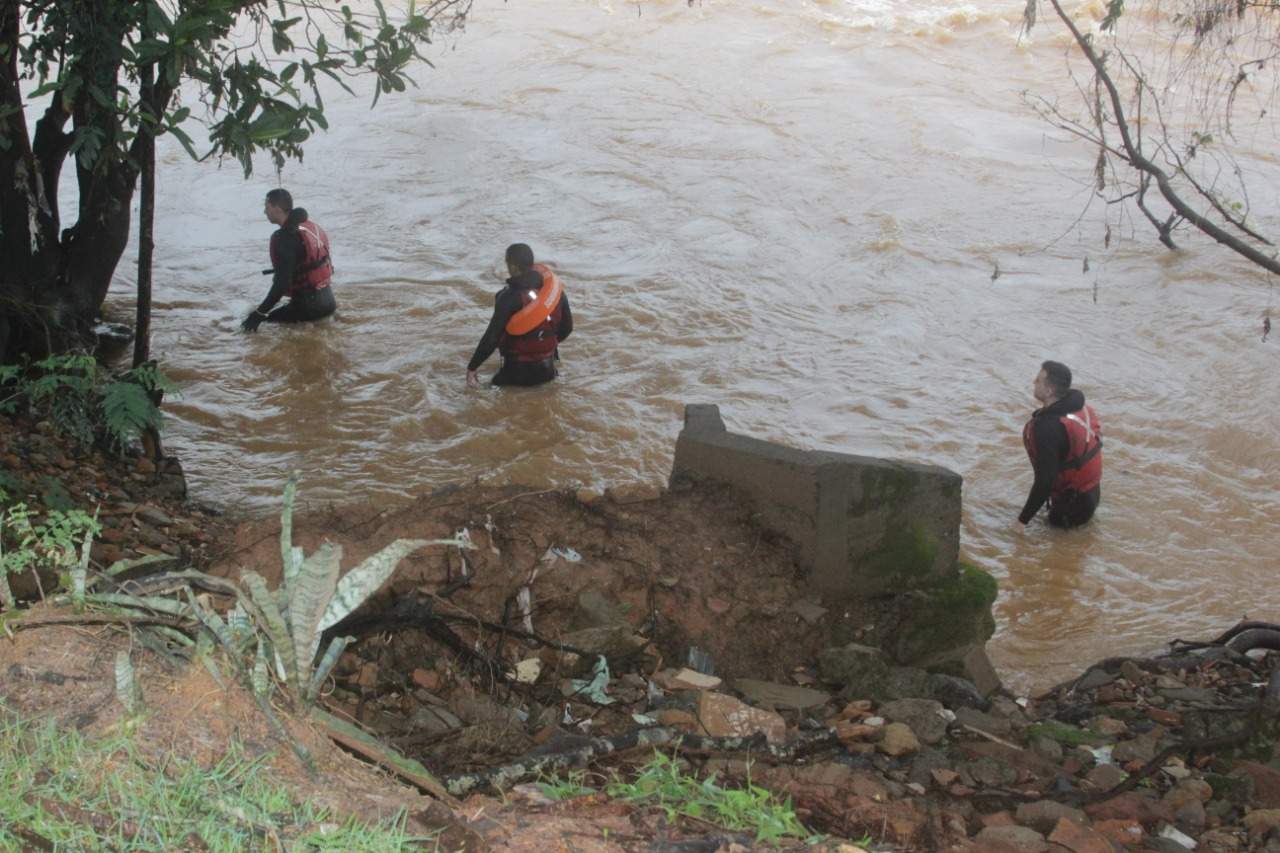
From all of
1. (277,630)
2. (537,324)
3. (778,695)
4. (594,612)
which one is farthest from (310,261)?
(277,630)

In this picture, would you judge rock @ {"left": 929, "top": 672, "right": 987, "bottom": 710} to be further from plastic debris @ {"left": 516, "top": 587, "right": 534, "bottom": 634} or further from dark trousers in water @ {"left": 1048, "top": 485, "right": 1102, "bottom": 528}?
dark trousers in water @ {"left": 1048, "top": 485, "right": 1102, "bottom": 528}

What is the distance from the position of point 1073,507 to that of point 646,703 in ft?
16.1

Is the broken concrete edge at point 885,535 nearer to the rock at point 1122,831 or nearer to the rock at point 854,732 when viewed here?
the rock at point 854,732

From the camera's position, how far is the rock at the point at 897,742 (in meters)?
4.34

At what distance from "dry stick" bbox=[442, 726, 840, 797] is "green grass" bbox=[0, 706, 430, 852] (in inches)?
28.9

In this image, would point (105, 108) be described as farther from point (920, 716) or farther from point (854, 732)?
point (920, 716)

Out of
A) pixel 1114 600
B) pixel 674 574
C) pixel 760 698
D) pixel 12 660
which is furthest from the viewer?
pixel 1114 600

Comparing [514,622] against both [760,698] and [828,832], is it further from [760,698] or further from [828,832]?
[828,832]

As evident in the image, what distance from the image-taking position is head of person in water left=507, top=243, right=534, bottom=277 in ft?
31.4

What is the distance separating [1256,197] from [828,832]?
13.6m

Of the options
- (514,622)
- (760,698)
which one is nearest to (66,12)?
(514,622)

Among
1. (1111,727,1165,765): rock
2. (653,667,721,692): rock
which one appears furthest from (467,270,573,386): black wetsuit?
(1111,727,1165,765): rock

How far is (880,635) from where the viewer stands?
221 inches

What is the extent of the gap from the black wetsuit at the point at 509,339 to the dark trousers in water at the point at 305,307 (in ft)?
5.76
